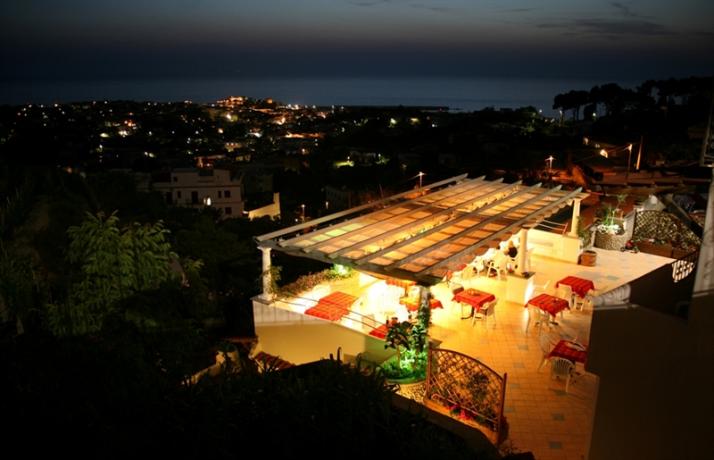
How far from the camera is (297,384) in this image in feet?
15.1

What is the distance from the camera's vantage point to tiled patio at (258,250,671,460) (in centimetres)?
689

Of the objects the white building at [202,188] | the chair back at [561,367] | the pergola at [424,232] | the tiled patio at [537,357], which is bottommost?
the white building at [202,188]

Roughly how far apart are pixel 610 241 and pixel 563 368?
7.64m

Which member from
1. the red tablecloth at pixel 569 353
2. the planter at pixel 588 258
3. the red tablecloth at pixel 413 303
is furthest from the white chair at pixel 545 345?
the planter at pixel 588 258

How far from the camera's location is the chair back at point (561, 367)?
25.8 ft

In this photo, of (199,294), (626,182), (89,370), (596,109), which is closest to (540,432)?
(89,370)

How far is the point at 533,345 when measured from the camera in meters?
9.30

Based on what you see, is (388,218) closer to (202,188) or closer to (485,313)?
(485,313)

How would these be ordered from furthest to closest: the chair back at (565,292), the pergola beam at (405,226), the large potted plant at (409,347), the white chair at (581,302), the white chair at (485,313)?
the chair back at (565,292) → the white chair at (581,302) → the white chair at (485,313) → the pergola beam at (405,226) → the large potted plant at (409,347)

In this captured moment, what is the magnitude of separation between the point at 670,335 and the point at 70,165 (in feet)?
136

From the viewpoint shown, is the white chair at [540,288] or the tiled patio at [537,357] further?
the white chair at [540,288]

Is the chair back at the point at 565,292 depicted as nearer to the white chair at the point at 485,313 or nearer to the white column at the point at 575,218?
the white chair at the point at 485,313

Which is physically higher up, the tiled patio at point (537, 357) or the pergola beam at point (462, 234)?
the pergola beam at point (462, 234)

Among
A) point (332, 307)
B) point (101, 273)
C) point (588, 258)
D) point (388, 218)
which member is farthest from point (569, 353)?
point (101, 273)
